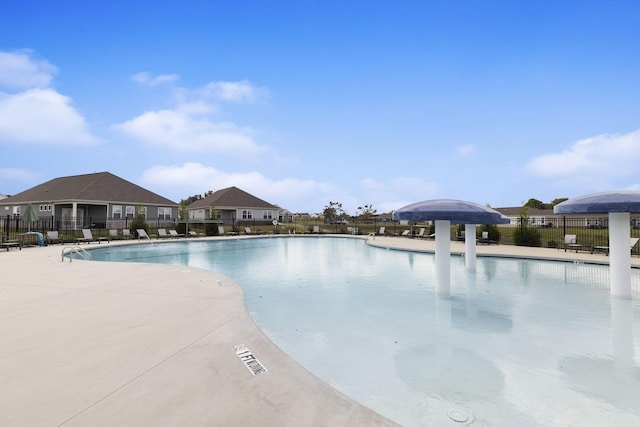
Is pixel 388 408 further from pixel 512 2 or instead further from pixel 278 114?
pixel 278 114

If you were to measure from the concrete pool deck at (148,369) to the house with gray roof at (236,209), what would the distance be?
118ft

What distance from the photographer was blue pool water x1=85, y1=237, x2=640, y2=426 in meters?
3.16

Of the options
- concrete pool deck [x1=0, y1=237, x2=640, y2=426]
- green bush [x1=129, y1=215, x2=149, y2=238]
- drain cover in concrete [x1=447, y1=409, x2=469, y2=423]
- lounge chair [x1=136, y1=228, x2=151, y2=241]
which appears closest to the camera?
concrete pool deck [x1=0, y1=237, x2=640, y2=426]

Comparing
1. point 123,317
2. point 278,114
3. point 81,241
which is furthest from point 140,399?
point 278,114

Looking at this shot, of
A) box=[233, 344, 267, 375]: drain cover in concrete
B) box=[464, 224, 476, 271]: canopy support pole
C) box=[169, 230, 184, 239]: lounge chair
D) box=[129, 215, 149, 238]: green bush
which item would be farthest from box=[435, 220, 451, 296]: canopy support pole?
box=[129, 215, 149, 238]: green bush

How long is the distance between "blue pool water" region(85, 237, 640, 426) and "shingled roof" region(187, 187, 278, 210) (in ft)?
108

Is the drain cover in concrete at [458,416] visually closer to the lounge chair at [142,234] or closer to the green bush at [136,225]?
the lounge chair at [142,234]

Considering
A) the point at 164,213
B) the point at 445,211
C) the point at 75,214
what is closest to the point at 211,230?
the point at 164,213

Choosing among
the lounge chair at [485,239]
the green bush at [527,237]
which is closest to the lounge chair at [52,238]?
the lounge chair at [485,239]

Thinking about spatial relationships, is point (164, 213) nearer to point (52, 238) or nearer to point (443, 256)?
point (52, 238)

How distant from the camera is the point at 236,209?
41.8 metres

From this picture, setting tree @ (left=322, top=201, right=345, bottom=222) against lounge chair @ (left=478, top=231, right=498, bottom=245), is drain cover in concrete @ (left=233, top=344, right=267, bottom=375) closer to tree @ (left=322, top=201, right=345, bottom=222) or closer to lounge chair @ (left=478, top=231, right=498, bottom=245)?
lounge chair @ (left=478, top=231, right=498, bottom=245)

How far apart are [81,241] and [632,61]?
106 ft

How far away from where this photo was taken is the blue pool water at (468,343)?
3162 millimetres
